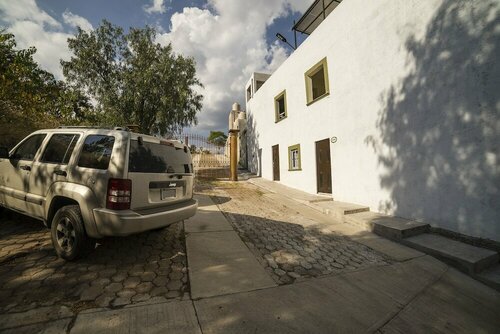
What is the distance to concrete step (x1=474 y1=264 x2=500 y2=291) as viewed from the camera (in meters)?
3.34

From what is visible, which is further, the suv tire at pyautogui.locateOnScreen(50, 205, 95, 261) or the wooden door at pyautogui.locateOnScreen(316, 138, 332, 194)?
the wooden door at pyautogui.locateOnScreen(316, 138, 332, 194)

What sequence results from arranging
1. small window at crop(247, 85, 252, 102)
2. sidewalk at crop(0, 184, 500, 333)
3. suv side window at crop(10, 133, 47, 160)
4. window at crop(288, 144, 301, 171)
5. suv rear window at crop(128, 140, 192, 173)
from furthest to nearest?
1. small window at crop(247, 85, 252, 102)
2. window at crop(288, 144, 301, 171)
3. suv side window at crop(10, 133, 47, 160)
4. suv rear window at crop(128, 140, 192, 173)
5. sidewalk at crop(0, 184, 500, 333)

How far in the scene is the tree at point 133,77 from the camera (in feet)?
49.5

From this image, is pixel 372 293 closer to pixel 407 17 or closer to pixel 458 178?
pixel 458 178

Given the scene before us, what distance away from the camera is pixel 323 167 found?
9.03 meters

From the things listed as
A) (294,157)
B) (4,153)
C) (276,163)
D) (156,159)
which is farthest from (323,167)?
(4,153)

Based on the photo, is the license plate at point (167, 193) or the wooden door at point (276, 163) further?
the wooden door at point (276, 163)

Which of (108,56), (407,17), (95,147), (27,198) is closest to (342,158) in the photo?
(407,17)

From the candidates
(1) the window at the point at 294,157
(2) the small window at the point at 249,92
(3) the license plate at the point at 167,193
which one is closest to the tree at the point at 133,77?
(2) the small window at the point at 249,92

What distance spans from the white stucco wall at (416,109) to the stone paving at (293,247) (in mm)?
2151

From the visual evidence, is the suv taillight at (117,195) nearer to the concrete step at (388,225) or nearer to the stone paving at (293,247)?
the stone paving at (293,247)

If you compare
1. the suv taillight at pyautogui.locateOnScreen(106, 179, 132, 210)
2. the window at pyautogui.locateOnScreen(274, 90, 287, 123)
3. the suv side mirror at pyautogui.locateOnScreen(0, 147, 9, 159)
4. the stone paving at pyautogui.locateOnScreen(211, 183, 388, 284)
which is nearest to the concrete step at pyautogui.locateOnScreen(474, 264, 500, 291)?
the stone paving at pyautogui.locateOnScreen(211, 183, 388, 284)

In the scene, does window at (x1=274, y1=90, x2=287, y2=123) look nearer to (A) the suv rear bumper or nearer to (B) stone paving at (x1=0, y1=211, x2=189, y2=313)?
(B) stone paving at (x1=0, y1=211, x2=189, y2=313)

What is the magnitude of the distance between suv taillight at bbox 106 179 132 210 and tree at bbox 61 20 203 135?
13.3 meters
